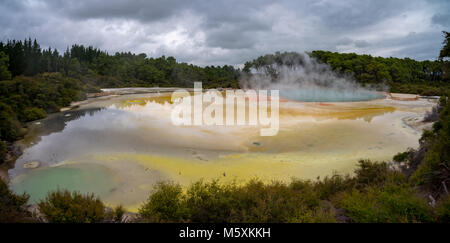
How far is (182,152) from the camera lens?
12.5 m

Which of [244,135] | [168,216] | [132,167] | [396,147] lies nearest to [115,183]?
[132,167]

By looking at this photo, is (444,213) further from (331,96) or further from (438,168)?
(331,96)

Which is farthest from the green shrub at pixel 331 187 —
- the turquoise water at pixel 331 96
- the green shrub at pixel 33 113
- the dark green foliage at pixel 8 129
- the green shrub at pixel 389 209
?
the turquoise water at pixel 331 96

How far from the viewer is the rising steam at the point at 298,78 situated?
152 feet

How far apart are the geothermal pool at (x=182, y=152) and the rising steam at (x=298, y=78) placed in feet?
91.0

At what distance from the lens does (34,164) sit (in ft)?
37.7

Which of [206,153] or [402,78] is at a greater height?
[402,78]

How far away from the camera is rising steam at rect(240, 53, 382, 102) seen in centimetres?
4634

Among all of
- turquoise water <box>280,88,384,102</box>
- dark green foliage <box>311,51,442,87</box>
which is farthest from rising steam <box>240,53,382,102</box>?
dark green foliage <box>311,51,442,87</box>

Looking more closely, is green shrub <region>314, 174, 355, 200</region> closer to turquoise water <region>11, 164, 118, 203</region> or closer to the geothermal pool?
the geothermal pool

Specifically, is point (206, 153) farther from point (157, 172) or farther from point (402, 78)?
point (402, 78)

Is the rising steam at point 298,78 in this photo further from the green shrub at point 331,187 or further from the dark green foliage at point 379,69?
the green shrub at point 331,187

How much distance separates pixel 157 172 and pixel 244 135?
658 cm

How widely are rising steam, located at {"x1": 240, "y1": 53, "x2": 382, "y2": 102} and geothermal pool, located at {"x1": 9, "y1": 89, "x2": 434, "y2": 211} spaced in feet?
91.0
